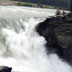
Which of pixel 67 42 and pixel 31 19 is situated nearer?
pixel 67 42

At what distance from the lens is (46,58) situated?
98.3 ft

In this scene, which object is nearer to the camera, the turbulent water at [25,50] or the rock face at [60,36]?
the turbulent water at [25,50]

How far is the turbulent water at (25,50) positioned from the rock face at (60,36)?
0.56 meters

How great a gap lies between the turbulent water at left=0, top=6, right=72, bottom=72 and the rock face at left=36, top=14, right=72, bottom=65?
0.56 metres

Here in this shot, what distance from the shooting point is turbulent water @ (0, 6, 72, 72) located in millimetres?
27406

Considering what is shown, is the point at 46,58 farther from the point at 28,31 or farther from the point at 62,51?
the point at 28,31

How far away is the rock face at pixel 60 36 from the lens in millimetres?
28636

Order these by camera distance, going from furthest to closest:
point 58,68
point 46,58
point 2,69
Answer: point 46,58 < point 58,68 < point 2,69

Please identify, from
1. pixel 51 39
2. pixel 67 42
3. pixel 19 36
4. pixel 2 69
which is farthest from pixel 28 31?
pixel 2 69

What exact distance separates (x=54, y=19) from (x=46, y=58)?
4.15 metres

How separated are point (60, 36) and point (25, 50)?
12.8 feet

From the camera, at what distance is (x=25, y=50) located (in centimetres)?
3047

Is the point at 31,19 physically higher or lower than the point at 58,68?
higher

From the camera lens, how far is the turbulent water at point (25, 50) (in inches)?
1079
